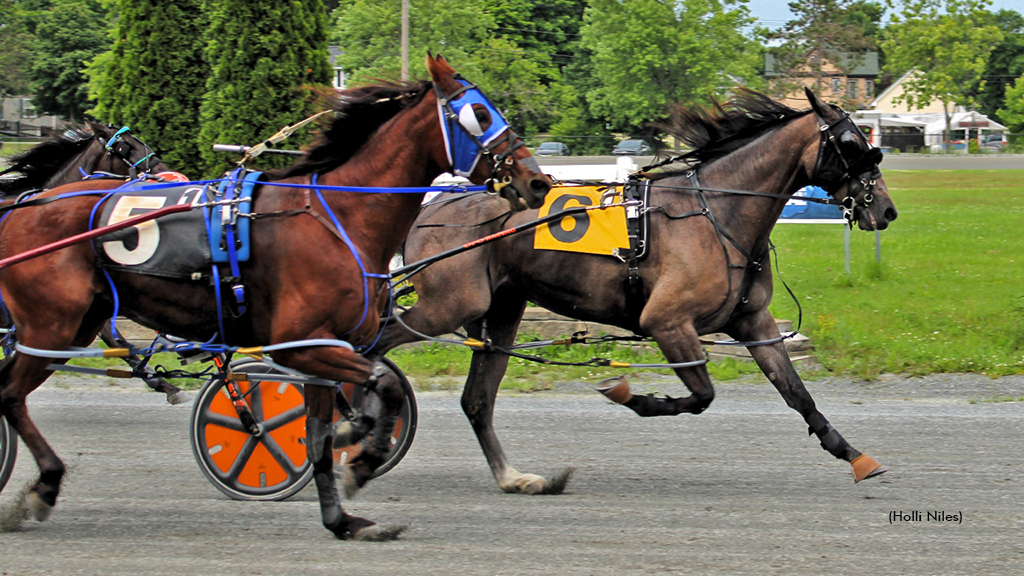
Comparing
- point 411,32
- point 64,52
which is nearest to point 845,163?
point 411,32

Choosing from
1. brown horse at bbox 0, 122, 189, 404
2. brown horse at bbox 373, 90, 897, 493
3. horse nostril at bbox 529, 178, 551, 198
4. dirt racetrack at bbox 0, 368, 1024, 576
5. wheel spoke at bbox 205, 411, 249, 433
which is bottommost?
dirt racetrack at bbox 0, 368, 1024, 576

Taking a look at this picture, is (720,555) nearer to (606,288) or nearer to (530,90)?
(606,288)

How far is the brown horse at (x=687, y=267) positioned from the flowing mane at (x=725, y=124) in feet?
0.04

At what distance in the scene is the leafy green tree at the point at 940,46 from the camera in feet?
139

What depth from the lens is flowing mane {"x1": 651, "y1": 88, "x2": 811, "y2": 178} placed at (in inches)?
221

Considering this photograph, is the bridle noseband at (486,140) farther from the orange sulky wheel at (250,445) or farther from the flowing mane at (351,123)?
the orange sulky wheel at (250,445)

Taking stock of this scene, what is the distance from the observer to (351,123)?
4527 millimetres

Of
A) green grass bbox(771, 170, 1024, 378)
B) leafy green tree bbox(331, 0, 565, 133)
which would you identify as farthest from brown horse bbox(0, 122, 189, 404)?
leafy green tree bbox(331, 0, 565, 133)

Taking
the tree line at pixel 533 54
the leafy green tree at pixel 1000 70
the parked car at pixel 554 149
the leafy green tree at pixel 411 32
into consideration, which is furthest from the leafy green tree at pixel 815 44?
the leafy green tree at pixel 1000 70

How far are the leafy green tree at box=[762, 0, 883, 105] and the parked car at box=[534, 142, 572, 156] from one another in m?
8.31

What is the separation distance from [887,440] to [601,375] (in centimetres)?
249

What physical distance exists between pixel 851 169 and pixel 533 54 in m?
31.2

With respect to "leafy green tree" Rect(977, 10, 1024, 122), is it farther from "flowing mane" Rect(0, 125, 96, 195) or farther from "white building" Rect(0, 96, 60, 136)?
"flowing mane" Rect(0, 125, 96, 195)

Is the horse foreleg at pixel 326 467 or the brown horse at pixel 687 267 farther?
the brown horse at pixel 687 267
